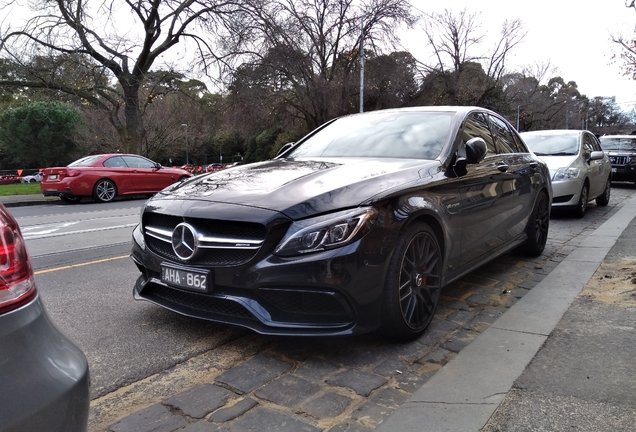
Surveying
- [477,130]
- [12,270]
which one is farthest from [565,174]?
[12,270]

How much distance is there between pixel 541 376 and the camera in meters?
2.75

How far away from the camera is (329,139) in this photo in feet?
15.4

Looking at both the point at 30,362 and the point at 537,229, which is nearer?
the point at 30,362

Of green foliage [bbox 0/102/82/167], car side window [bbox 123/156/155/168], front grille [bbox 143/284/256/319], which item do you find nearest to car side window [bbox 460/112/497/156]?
front grille [bbox 143/284/256/319]

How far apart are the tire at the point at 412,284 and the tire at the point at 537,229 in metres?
2.53

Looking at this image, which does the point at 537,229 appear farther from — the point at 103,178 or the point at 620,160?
the point at 103,178

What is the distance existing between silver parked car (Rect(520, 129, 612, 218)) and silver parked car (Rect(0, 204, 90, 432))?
8647 millimetres

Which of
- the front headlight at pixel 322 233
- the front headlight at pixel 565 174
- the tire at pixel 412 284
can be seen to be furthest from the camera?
the front headlight at pixel 565 174

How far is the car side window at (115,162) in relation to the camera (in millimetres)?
14898

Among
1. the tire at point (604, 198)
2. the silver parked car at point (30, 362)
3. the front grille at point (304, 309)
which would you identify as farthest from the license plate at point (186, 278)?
the tire at point (604, 198)

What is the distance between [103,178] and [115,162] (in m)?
0.73

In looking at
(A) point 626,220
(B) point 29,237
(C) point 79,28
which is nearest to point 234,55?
(C) point 79,28

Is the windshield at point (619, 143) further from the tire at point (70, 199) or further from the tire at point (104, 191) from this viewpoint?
the tire at point (70, 199)

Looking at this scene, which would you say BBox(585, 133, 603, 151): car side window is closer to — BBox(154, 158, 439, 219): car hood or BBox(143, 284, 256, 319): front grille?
BBox(154, 158, 439, 219): car hood
